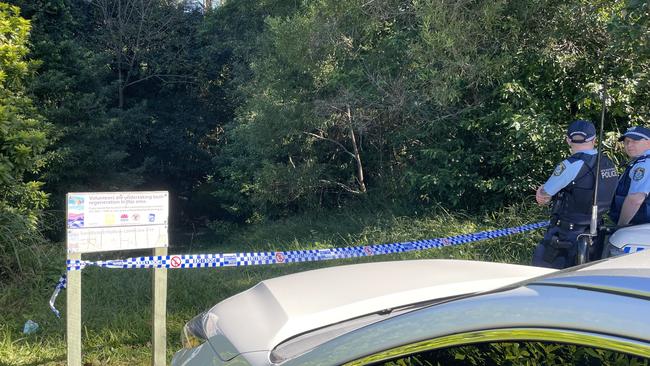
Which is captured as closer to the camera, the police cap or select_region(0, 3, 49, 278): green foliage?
the police cap

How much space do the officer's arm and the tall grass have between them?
251cm

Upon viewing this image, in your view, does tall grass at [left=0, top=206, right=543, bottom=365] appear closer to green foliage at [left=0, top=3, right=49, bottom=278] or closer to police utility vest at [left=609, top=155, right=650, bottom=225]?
green foliage at [left=0, top=3, right=49, bottom=278]

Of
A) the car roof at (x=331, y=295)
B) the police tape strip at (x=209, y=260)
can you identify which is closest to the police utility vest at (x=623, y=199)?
the police tape strip at (x=209, y=260)

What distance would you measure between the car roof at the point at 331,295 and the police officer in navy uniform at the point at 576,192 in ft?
5.14

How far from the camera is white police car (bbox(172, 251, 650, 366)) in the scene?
1.38 metres

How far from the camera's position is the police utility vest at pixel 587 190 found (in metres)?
4.48

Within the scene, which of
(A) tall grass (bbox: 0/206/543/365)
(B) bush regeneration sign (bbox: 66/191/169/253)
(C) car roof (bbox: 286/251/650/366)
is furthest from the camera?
(A) tall grass (bbox: 0/206/543/365)

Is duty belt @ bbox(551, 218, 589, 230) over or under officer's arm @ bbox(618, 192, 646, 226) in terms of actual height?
under

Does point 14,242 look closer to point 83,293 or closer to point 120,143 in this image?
point 83,293

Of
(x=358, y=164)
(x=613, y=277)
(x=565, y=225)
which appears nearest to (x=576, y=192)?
(x=565, y=225)

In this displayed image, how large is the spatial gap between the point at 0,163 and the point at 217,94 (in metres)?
18.6

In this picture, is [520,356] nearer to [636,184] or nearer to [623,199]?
[636,184]

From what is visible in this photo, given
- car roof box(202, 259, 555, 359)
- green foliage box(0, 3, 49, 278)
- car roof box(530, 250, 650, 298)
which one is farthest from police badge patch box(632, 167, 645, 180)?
green foliage box(0, 3, 49, 278)

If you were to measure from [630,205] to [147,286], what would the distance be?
4935 millimetres
